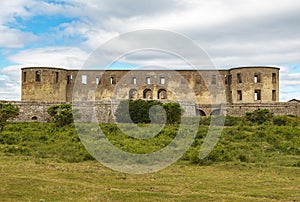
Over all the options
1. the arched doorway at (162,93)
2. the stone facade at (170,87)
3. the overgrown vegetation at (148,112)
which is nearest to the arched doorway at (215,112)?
the stone facade at (170,87)

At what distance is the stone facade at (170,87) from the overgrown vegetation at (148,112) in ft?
19.3

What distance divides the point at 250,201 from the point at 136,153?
25.5ft

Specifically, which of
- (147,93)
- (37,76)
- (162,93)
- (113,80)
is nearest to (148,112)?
(147,93)

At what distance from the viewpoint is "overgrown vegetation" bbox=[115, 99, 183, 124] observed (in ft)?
93.7

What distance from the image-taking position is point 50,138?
2070 centimetres

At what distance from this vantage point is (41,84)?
38312 millimetres

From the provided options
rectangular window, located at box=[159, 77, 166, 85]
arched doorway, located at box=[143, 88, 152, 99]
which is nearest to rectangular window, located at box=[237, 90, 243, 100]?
rectangular window, located at box=[159, 77, 166, 85]

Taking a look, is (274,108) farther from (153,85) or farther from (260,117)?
(153,85)

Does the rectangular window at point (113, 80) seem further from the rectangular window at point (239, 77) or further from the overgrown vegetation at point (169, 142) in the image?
the overgrown vegetation at point (169, 142)

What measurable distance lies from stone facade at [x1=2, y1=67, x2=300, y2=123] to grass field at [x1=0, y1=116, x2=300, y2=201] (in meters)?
16.6

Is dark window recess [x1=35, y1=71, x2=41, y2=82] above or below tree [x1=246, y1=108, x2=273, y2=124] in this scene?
above

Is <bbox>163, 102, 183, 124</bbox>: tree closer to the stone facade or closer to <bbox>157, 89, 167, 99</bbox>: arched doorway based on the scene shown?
the stone facade

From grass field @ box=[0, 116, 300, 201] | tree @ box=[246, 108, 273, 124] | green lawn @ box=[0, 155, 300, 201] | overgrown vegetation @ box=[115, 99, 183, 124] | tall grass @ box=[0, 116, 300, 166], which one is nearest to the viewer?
green lawn @ box=[0, 155, 300, 201]

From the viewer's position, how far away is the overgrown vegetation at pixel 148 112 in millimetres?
28562
